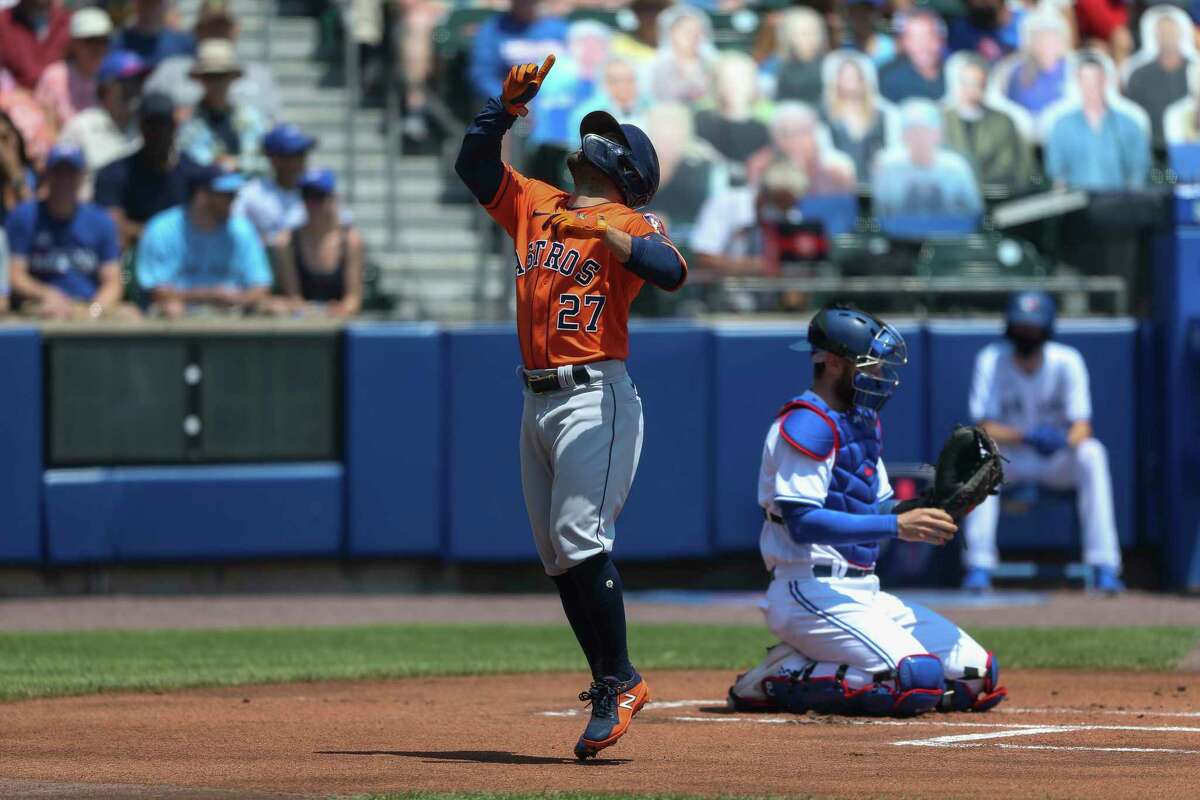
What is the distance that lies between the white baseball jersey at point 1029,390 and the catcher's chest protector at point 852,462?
4848 mm

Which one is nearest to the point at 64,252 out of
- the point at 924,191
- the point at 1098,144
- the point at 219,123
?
the point at 219,123

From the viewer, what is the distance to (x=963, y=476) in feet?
21.3

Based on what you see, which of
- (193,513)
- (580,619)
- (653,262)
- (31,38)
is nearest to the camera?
(653,262)

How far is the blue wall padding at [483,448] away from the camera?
11406 millimetres

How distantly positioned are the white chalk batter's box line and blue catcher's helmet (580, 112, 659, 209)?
6.19 ft

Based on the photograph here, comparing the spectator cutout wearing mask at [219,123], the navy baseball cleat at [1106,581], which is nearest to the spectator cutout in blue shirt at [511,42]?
the spectator cutout wearing mask at [219,123]

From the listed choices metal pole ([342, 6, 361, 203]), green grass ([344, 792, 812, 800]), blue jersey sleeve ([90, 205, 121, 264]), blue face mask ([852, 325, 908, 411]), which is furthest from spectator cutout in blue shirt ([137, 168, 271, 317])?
green grass ([344, 792, 812, 800])

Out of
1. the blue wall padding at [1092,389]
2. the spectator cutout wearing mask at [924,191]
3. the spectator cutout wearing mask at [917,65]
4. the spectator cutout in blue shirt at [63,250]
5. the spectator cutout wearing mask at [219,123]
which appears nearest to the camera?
the spectator cutout in blue shirt at [63,250]

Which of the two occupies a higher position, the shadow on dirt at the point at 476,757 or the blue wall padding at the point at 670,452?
the blue wall padding at the point at 670,452

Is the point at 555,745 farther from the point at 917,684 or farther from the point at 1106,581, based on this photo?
the point at 1106,581

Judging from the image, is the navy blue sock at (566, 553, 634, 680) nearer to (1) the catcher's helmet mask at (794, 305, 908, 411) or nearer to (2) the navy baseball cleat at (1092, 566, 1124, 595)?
(1) the catcher's helmet mask at (794, 305, 908, 411)

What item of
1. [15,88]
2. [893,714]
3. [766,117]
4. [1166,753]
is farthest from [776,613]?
[15,88]

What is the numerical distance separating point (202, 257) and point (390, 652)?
3.43 m

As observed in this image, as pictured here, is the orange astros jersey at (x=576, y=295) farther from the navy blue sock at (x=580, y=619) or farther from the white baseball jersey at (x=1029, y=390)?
the white baseball jersey at (x=1029, y=390)
